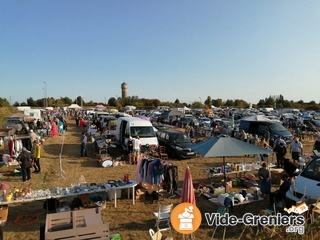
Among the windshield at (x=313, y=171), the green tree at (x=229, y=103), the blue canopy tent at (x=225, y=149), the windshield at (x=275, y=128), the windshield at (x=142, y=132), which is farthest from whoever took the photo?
the green tree at (x=229, y=103)

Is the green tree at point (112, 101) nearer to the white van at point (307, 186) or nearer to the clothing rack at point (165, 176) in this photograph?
the clothing rack at point (165, 176)

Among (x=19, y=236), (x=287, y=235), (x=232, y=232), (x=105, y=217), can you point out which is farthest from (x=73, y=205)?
(x=287, y=235)

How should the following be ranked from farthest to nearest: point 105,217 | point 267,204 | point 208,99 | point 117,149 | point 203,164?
point 208,99
point 117,149
point 203,164
point 267,204
point 105,217

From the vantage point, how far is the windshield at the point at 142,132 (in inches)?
557

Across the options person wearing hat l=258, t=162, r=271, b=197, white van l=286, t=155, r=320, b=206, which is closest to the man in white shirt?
person wearing hat l=258, t=162, r=271, b=197

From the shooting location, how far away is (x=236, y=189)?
9.36 m

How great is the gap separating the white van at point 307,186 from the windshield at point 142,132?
8.66m

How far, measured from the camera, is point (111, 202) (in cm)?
795

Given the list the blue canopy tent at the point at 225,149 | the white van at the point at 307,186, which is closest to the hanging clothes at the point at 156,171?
the blue canopy tent at the point at 225,149

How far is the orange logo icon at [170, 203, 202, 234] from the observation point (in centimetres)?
316

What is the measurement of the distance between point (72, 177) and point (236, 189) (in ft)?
22.2

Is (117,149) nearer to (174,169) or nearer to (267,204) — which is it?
(174,169)

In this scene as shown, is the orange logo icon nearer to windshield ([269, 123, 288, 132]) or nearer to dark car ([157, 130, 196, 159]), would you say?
dark car ([157, 130, 196, 159])

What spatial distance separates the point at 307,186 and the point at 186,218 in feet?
16.0
